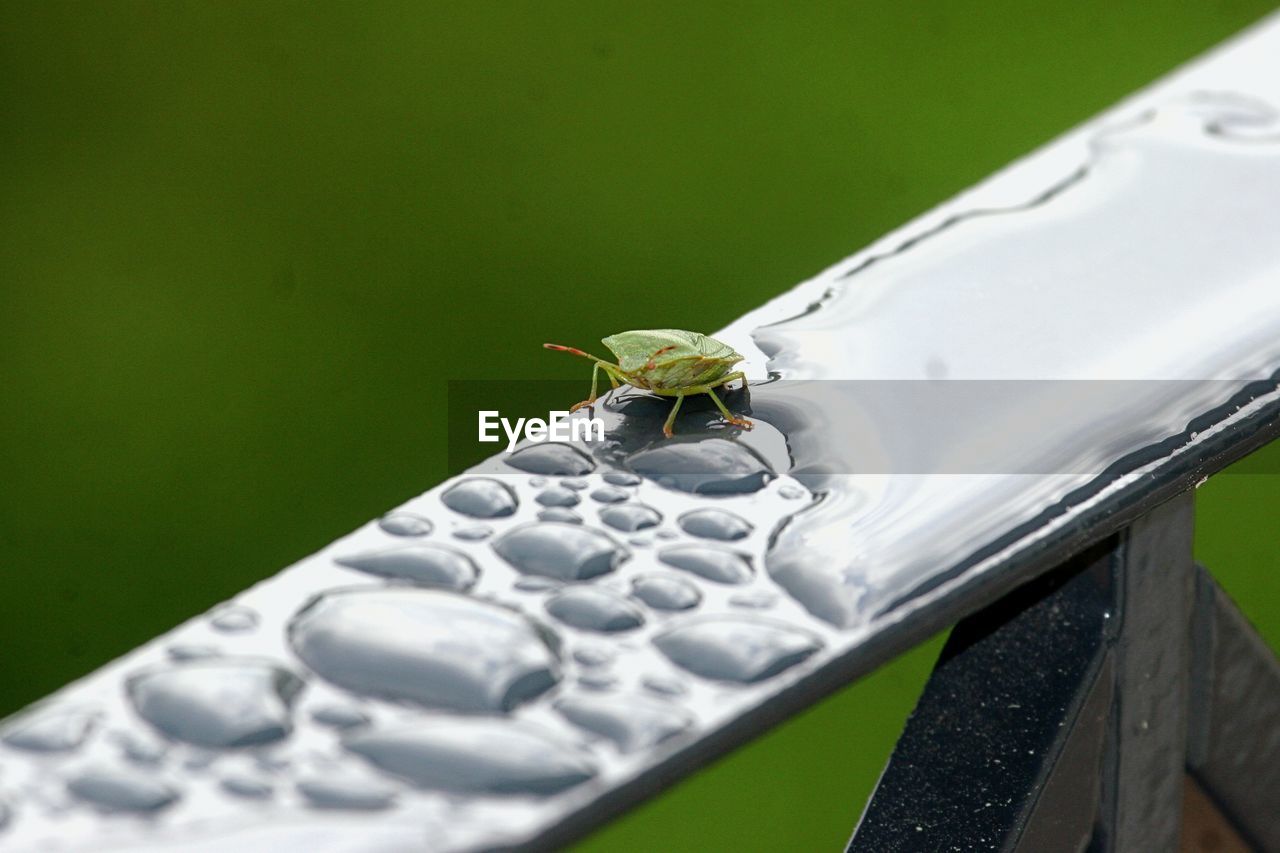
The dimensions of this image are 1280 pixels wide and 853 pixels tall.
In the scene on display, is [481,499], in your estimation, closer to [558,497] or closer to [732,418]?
[558,497]

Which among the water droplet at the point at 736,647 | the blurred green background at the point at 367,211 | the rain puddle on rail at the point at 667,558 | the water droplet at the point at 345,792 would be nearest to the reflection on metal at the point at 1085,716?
the rain puddle on rail at the point at 667,558

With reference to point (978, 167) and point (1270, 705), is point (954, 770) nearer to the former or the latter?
point (1270, 705)

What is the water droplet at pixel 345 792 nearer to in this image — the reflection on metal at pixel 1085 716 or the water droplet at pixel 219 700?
the water droplet at pixel 219 700

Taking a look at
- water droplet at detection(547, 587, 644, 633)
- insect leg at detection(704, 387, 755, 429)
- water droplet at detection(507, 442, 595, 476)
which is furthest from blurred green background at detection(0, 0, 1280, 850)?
water droplet at detection(547, 587, 644, 633)

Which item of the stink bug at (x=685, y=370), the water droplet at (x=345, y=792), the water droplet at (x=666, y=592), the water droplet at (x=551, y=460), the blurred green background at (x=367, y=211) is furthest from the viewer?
the blurred green background at (x=367, y=211)

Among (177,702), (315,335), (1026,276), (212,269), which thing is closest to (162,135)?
(212,269)

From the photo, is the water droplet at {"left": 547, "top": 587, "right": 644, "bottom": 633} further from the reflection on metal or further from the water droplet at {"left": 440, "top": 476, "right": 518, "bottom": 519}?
the reflection on metal
